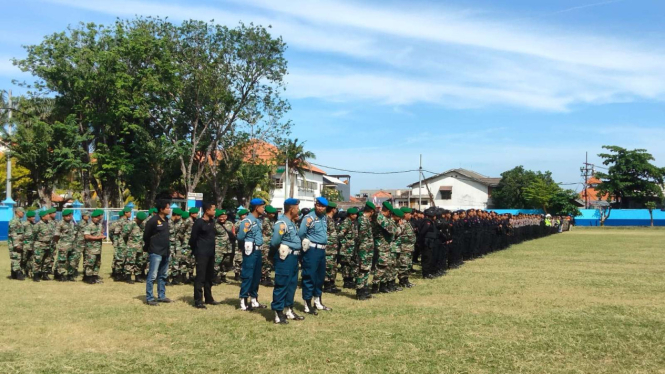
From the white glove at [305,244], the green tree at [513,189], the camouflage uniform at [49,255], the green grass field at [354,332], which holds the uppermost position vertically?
the green tree at [513,189]

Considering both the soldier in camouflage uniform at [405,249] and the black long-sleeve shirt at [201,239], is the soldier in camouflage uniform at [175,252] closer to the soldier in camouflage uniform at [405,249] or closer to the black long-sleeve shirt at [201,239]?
the black long-sleeve shirt at [201,239]

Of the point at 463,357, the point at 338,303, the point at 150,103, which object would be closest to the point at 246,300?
the point at 338,303

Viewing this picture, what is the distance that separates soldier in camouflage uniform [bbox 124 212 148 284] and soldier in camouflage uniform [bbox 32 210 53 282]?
1.67 meters

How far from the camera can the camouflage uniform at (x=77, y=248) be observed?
1230 centimetres

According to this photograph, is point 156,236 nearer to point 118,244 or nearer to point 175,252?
point 175,252

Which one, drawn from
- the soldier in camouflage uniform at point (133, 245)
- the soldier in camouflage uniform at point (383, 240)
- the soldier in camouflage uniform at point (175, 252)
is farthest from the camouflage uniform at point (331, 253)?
the soldier in camouflage uniform at point (133, 245)

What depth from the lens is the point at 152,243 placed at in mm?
9289

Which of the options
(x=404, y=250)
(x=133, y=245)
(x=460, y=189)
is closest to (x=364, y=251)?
(x=404, y=250)

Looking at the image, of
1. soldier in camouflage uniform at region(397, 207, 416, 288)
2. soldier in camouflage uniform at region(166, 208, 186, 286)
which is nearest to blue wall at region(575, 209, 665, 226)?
soldier in camouflage uniform at region(397, 207, 416, 288)

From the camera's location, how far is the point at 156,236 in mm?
9297

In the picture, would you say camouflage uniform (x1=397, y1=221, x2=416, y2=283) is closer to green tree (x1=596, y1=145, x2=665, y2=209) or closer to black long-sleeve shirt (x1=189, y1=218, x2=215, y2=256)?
black long-sleeve shirt (x1=189, y1=218, x2=215, y2=256)

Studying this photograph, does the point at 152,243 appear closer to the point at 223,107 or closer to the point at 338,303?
the point at 338,303

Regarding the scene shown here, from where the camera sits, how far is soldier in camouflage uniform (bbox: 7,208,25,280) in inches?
482

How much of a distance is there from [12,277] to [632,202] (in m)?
65.6
